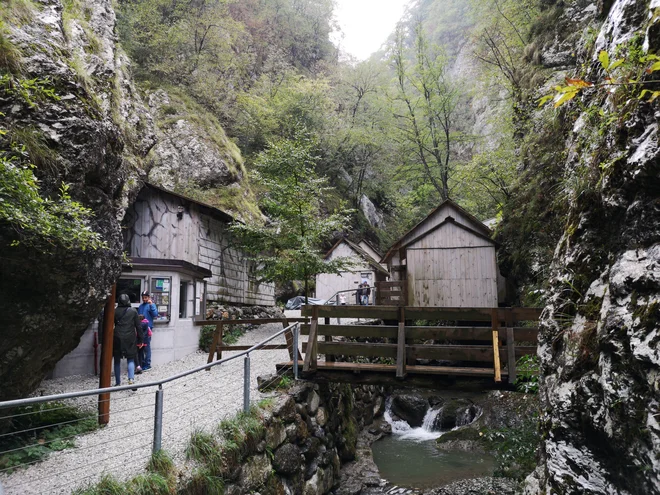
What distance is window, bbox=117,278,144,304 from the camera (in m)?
11.1

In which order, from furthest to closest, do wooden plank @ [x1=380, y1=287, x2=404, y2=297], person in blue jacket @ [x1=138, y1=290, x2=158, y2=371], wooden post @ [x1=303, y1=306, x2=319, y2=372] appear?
wooden plank @ [x1=380, y1=287, x2=404, y2=297]
person in blue jacket @ [x1=138, y1=290, x2=158, y2=371]
wooden post @ [x1=303, y1=306, x2=319, y2=372]

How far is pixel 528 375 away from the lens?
6363 millimetres

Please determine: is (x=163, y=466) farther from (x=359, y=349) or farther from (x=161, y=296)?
(x=161, y=296)

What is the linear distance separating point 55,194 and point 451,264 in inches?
519

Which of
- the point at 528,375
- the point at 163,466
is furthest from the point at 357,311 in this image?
the point at 163,466

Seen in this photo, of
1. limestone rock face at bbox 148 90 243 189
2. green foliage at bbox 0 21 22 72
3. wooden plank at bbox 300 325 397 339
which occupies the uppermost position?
limestone rock face at bbox 148 90 243 189

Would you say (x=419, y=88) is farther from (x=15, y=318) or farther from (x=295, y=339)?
(x=15, y=318)

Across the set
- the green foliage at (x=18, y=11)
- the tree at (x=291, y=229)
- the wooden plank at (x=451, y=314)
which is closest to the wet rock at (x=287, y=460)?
the wooden plank at (x=451, y=314)

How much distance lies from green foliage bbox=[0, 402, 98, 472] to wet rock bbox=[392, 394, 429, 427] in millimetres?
10626

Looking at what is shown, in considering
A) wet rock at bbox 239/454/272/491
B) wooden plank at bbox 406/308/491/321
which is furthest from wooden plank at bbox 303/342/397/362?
wet rock at bbox 239/454/272/491

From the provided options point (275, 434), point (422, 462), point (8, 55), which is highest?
point (8, 55)

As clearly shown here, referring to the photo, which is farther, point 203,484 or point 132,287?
point 132,287

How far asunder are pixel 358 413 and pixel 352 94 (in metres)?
28.3

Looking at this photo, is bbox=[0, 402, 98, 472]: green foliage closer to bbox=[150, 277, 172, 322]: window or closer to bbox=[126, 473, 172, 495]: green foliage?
bbox=[126, 473, 172, 495]: green foliage
